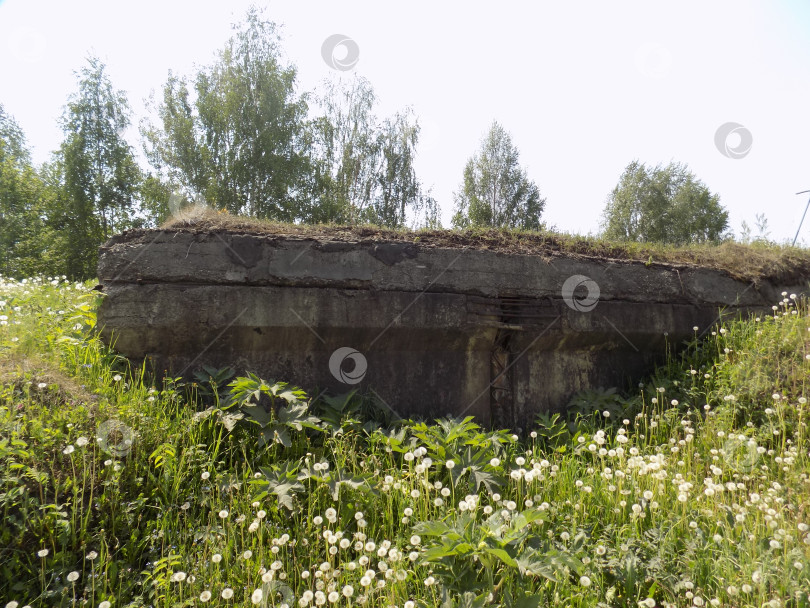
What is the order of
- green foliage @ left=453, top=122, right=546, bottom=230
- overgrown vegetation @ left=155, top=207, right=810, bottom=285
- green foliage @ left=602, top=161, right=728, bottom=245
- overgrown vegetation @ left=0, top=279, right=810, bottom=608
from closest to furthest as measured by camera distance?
overgrown vegetation @ left=0, top=279, right=810, bottom=608
overgrown vegetation @ left=155, top=207, right=810, bottom=285
green foliage @ left=602, top=161, right=728, bottom=245
green foliage @ left=453, top=122, right=546, bottom=230

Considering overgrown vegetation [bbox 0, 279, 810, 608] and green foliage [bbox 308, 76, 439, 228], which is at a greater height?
green foliage [bbox 308, 76, 439, 228]

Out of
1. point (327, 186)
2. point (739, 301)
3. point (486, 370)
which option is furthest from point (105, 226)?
point (739, 301)

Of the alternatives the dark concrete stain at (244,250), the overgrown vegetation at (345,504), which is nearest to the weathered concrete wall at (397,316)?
the dark concrete stain at (244,250)

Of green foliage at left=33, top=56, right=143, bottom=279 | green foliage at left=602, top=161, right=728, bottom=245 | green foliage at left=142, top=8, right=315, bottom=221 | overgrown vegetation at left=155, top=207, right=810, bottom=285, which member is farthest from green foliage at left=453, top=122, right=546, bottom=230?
overgrown vegetation at left=155, top=207, right=810, bottom=285

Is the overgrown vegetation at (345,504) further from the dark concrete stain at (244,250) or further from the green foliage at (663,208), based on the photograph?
the green foliage at (663,208)

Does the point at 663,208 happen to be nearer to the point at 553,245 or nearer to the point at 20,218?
the point at 553,245

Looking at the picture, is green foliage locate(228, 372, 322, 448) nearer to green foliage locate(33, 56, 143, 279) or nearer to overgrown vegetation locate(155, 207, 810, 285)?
overgrown vegetation locate(155, 207, 810, 285)

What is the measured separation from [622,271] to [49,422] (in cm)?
500

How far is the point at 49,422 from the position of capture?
2.74 m

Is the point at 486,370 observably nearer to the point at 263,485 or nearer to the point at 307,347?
the point at 307,347

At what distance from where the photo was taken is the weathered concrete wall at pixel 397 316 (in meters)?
3.85

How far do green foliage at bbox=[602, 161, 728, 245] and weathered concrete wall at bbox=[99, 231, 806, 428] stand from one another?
21.4 meters

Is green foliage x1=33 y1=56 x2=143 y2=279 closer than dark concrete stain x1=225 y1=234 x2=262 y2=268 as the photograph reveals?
No

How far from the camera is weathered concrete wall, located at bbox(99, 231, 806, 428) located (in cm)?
385
